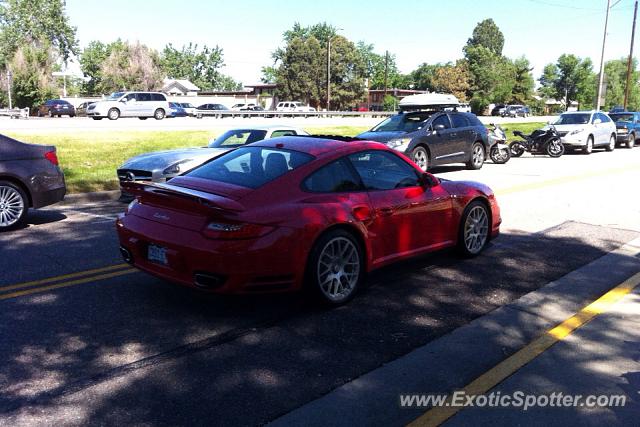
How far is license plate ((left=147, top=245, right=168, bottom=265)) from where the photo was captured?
16.0 ft

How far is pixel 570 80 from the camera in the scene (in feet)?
400

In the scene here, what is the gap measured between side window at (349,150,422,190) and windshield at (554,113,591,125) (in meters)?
20.3

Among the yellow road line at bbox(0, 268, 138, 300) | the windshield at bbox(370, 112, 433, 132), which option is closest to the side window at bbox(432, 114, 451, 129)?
the windshield at bbox(370, 112, 433, 132)

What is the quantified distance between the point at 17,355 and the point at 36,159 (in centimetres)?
529

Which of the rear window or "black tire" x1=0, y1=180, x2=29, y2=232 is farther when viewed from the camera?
"black tire" x1=0, y1=180, x2=29, y2=232

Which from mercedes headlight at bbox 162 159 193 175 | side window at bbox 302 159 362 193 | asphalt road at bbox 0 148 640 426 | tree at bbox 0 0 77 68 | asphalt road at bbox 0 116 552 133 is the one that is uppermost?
tree at bbox 0 0 77 68

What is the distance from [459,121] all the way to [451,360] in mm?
13855

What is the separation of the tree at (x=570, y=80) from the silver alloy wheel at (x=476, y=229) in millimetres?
115410

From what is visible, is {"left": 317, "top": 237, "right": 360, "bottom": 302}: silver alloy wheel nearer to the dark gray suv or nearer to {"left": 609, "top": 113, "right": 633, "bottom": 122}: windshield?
the dark gray suv

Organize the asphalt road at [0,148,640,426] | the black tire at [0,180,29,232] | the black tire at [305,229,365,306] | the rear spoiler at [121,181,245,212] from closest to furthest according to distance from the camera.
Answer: the asphalt road at [0,148,640,426] < the rear spoiler at [121,181,245,212] < the black tire at [305,229,365,306] < the black tire at [0,180,29,232]

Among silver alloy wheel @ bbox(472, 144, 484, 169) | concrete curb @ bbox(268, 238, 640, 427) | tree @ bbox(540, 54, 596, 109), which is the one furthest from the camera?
tree @ bbox(540, 54, 596, 109)

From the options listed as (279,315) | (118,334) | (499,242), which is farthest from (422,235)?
(118,334)

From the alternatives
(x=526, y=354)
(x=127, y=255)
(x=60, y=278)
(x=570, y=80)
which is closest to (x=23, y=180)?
(x=60, y=278)

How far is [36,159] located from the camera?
877 cm
